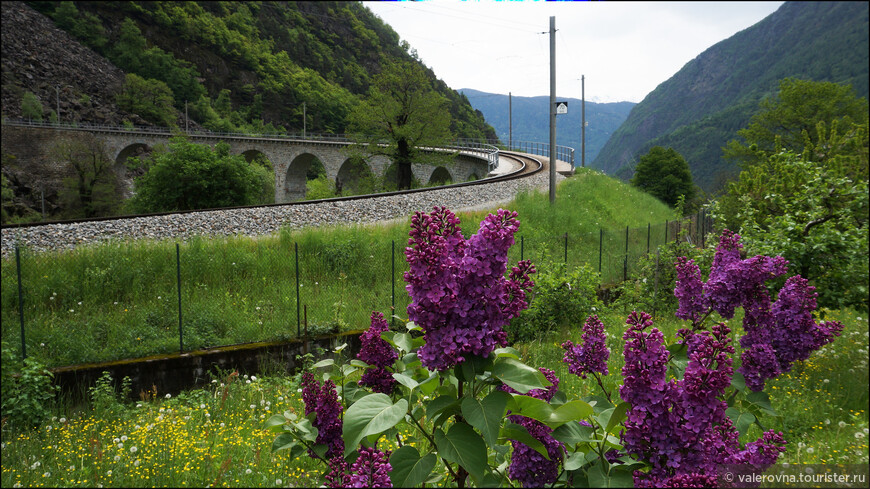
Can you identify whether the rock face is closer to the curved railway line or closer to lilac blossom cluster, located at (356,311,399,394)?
the curved railway line

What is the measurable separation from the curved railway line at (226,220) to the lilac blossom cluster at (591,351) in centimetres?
1318

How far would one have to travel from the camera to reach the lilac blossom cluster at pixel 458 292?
155 centimetres

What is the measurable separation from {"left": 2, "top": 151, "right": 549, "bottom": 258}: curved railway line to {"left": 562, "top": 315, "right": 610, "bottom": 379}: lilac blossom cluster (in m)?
13.2

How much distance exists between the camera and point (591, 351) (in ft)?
7.16

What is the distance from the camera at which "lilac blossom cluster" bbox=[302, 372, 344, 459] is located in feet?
6.63

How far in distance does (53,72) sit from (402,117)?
7301 cm

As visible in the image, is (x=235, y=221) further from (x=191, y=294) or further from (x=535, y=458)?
(x=535, y=458)

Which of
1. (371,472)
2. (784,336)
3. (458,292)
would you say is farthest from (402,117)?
(371,472)

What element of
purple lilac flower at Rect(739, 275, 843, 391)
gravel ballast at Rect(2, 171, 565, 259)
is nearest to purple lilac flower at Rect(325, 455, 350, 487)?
purple lilac flower at Rect(739, 275, 843, 391)

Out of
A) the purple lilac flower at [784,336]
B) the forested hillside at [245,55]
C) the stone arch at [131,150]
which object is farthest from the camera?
Result: the forested hillside at [245,55]

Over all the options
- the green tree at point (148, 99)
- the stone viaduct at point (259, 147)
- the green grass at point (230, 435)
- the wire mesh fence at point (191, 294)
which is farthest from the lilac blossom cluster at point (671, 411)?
the green tree at point (148, 99)

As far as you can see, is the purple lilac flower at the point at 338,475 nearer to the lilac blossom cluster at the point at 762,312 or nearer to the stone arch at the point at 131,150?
the lilac blossom cluster at the point at 762,312

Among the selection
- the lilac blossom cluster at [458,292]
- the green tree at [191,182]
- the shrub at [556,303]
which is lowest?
the shrub at [556,303]

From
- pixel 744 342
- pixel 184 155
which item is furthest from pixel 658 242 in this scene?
pixel 184 155
